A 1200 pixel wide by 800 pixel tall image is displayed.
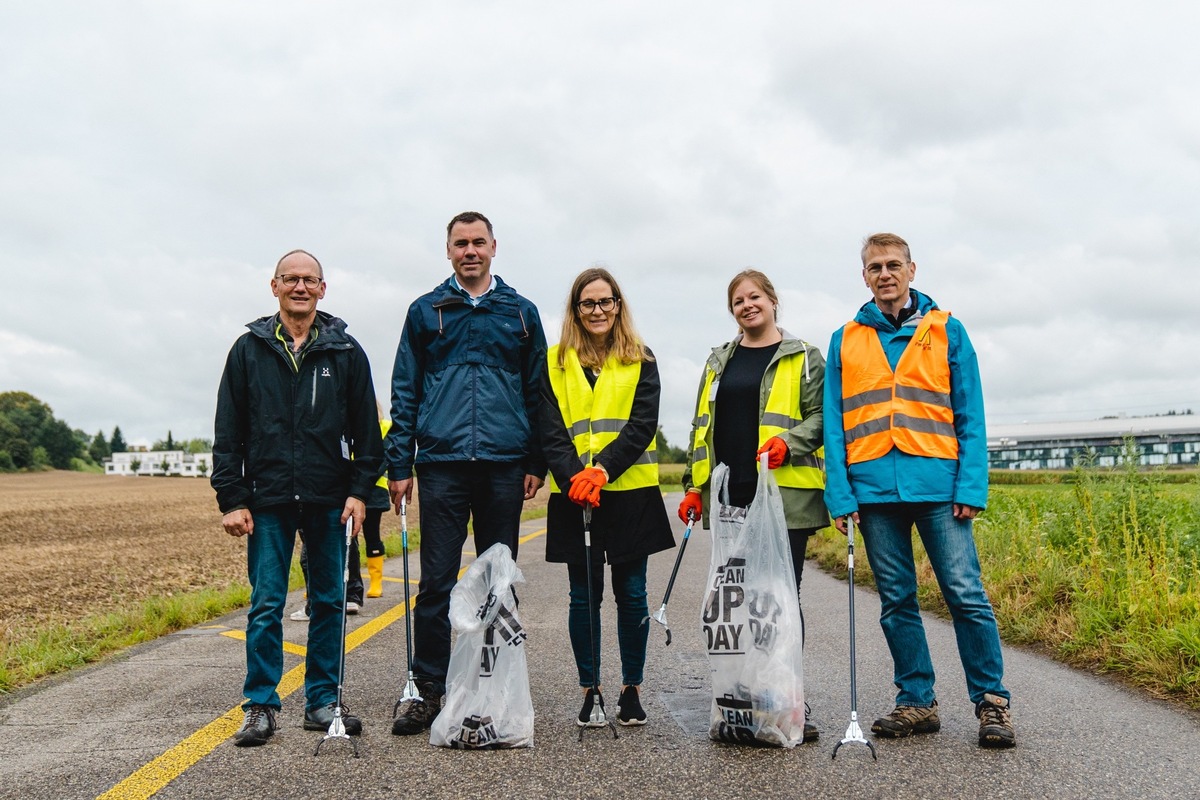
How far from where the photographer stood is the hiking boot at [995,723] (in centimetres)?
365

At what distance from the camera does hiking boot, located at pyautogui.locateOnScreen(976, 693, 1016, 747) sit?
3.65m

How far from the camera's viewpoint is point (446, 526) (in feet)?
14.1

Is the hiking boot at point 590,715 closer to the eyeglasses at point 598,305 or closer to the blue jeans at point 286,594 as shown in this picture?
the blue jeans at point 286,594

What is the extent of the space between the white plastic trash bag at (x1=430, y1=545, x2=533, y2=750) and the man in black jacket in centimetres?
51

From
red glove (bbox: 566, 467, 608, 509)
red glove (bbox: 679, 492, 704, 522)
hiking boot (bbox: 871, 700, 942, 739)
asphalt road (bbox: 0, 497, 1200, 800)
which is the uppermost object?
red glove (bbox: 566, 467, 608, 509)

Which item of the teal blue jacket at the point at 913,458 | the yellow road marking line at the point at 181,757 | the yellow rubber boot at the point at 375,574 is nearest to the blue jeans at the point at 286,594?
the yellow road marking line at the point at 181,757

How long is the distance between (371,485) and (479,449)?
546 millimetres

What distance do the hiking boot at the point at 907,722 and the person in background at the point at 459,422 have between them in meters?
1.79

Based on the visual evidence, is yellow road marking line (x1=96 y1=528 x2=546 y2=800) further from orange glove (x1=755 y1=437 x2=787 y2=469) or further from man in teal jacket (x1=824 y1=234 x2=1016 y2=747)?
man in teal jacket (x1=824 y1=234 x2=1016 y2=747)

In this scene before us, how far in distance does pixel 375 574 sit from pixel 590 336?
497 centimetres

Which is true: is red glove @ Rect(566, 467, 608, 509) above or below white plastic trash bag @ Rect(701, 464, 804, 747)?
above

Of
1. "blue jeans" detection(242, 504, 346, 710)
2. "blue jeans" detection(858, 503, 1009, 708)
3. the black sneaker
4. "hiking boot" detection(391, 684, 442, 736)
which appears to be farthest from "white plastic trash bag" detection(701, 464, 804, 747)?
"blue jeans" detection(242, 504, 346, 710)

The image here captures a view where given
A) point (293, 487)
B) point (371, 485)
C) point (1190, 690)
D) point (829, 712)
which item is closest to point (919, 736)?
point (829, 712)

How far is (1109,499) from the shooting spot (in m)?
7.70
